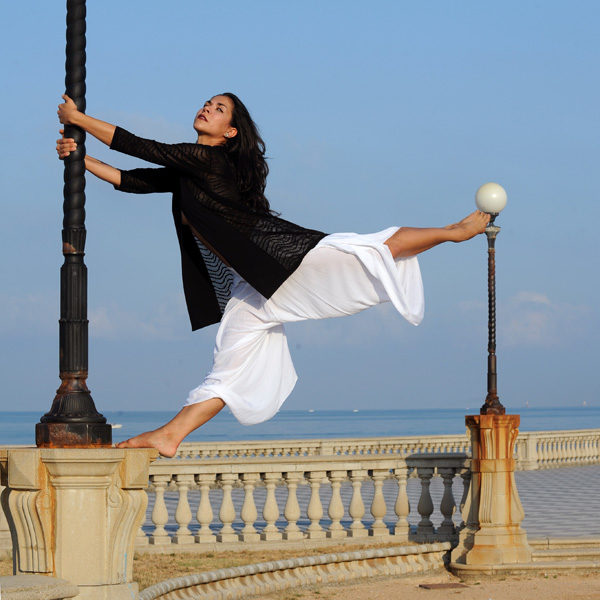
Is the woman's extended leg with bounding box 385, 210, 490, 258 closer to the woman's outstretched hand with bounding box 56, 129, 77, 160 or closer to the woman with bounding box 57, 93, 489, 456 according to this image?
the woman with bounding box 57, 93, 489, 456

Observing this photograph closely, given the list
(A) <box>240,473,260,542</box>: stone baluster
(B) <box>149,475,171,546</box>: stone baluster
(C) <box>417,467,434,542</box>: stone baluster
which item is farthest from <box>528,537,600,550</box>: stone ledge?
(B) <box>149,475,171,546</box>: stone baluster

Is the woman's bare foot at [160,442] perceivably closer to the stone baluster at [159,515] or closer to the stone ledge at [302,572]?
the stone ledge at [302,572]

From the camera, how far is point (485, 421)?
11.4 m

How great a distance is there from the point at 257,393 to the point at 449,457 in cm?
635

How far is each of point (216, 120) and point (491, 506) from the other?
647cm

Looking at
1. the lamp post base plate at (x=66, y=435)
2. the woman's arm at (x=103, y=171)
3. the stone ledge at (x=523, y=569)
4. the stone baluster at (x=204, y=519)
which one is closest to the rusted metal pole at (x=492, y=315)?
the stone ledge at (x=523, y=569)

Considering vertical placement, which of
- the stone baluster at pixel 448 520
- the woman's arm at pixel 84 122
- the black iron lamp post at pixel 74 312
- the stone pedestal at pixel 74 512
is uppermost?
the woman's arm at pixel 84 122

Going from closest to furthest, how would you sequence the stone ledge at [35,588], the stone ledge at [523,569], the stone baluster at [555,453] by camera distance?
the stone ledge at [35,588] < the stone ledge at [523,569] < the stone baluster at [555,453]

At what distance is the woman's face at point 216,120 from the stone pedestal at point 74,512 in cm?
181

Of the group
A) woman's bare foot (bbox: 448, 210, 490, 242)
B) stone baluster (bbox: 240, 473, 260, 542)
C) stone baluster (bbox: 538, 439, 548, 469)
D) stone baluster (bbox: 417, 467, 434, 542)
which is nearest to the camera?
woman's bare foot (bbox: 448, 210, 490, 242)

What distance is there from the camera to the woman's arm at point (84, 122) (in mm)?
5602

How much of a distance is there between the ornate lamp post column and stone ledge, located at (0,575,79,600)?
672cm

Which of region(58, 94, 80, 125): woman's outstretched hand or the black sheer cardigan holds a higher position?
region(58, 94, 80, 125): woman's outstretched hand

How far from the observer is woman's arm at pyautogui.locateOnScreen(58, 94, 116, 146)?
5.60 m
